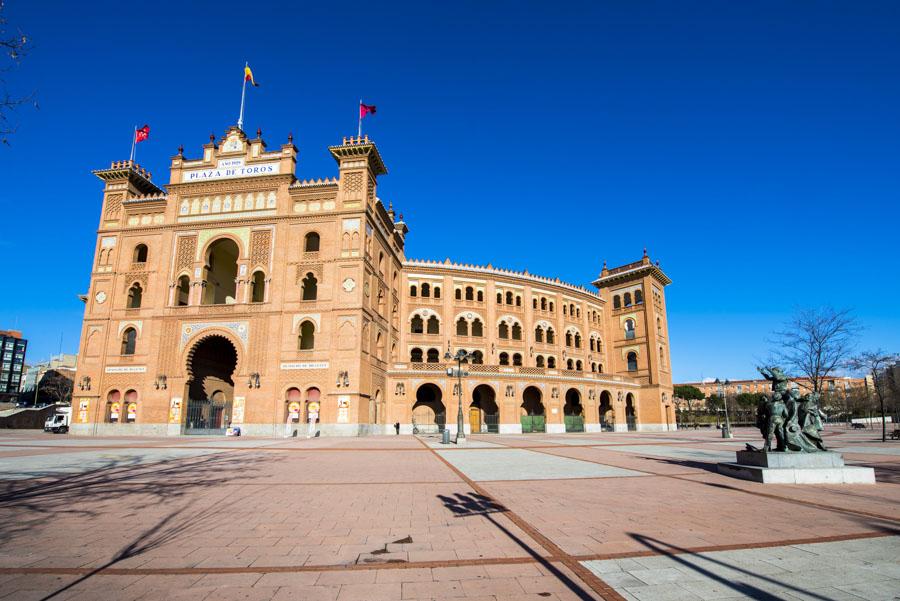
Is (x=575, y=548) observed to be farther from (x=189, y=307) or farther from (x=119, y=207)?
(x=119, y=207)

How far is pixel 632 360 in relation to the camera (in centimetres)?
5594

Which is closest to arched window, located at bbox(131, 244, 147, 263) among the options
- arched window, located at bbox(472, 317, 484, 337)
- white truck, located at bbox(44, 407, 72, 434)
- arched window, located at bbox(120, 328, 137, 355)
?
arched window, located at bbox(120, 328, 137, 355)

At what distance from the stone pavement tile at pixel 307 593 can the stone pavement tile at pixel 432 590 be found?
0.62 meters

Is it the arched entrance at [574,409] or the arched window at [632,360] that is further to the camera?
the arched window at [632,360]

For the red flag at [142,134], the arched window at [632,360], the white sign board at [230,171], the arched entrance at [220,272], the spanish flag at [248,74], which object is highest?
the spanish flag at [248,74]

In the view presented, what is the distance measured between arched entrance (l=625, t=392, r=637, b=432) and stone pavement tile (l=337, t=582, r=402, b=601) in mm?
51254

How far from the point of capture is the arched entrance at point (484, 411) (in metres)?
42.5

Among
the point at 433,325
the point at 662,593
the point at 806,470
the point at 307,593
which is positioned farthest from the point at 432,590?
the point at 433,325

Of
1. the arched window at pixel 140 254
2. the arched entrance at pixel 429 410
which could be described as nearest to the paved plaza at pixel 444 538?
the arched window at pixel 140 254

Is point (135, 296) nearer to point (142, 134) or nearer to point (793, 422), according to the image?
point (142, 134)

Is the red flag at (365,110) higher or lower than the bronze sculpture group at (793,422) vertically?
higher

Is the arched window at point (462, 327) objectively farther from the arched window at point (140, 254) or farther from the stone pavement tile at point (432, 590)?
the stone pavement tile at point (432, 590)

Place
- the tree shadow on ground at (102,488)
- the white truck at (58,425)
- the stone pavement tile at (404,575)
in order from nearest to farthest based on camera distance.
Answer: the stone pavement tile at (404,575) → the tree shadow on ground at (102,488) → the white truck at (58,425)

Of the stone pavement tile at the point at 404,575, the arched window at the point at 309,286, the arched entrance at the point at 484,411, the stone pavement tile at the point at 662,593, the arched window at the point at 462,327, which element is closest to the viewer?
the stone pavement tile at the point at 662,593
